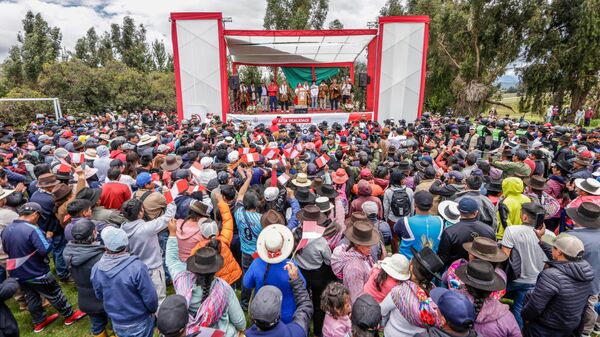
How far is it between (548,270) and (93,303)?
4.13 metres

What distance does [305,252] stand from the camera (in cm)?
303

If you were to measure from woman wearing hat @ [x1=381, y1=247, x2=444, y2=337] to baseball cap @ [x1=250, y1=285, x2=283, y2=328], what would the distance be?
896mm

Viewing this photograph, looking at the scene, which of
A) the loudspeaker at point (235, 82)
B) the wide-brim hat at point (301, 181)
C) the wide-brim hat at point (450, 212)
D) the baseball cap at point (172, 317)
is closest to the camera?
the baseball cap at point (172, 317)

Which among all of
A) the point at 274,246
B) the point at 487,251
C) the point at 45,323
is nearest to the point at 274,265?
the point at 274,246

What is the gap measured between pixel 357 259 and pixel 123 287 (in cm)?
199

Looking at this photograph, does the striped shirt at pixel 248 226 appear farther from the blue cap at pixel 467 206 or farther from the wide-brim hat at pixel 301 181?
the blue cap at pixel 467 206

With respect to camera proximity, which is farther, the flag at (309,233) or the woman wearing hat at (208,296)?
the flag at (309,233)

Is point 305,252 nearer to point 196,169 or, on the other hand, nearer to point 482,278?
point 482,278

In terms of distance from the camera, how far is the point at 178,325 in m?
1.81

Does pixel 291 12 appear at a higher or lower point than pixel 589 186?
higher

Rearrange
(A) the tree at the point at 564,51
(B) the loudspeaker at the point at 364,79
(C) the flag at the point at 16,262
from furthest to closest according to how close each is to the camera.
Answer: (A) the tree at the point at 564,51, (B) the loudspeaker at the point at 364,79, (C) the flag at the point at 16,262

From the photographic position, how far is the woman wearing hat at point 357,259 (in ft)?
9.06

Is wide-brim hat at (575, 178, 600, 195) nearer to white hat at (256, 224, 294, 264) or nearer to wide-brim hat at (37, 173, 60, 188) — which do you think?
white hat at (256, 224, 294, 264)

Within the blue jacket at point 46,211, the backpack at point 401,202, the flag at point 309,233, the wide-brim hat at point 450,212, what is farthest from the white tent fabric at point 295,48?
the flag at point 309,233
